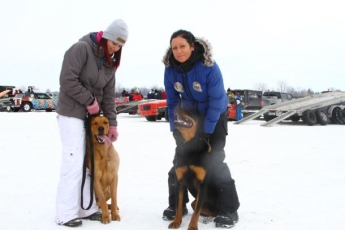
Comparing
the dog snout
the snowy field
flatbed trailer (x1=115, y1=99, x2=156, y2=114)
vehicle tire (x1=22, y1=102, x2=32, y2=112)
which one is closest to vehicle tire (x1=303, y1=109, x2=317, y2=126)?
the snowy field

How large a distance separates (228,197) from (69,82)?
169 centimetres

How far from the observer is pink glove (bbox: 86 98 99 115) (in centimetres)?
338

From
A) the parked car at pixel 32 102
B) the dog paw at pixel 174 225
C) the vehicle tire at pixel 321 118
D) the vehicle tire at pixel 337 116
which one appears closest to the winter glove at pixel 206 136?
the dog paw at pixel 174 225

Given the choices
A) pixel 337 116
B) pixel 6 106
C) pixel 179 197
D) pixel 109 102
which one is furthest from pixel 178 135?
pixel 6 106

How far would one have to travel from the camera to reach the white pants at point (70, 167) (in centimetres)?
338

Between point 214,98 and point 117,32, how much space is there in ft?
3.28

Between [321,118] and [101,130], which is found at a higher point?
[101,130]

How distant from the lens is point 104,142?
3551mm

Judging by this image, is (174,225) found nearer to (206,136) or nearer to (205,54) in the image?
(206,136)

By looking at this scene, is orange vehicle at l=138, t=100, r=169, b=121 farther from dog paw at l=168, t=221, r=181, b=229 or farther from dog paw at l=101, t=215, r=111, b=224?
dog paw at l=168, t=221, r=181, b=229

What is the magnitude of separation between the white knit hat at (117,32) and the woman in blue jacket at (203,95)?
41cm

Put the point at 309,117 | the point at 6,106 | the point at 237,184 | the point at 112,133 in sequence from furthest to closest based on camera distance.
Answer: the point at 6,106, the point at 309,117, the point at 237,184, the point at 112,133

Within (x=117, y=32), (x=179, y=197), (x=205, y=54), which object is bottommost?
(x=179, y=197)

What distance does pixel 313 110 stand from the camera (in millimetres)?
14617
